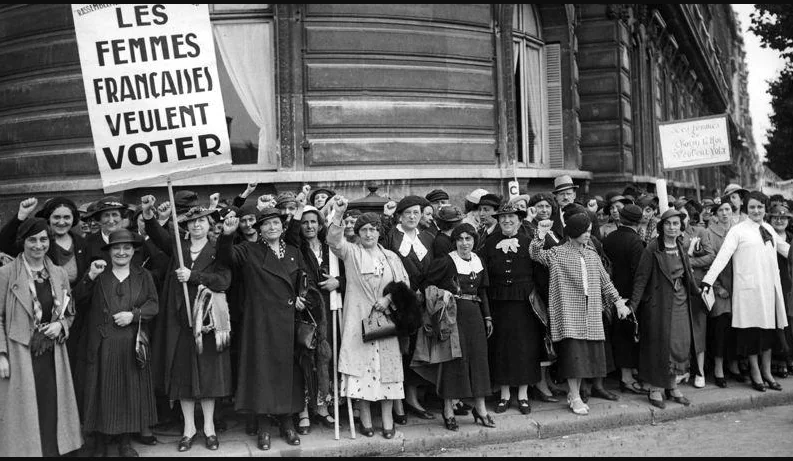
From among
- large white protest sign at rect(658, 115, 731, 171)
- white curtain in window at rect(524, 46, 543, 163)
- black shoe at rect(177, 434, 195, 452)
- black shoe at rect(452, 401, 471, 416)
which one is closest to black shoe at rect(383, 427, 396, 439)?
black shoe at rect(452, 401, 471, 416)

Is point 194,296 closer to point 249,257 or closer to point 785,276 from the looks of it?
point 249,257

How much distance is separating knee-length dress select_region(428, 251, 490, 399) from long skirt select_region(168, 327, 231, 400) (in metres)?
2.03

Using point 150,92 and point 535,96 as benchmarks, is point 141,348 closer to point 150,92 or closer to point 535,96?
point 150,92

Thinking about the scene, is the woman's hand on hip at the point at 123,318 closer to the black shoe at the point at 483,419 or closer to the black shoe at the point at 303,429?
the black shoe at the point at 303,429

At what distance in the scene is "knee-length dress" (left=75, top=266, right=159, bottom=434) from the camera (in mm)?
6492

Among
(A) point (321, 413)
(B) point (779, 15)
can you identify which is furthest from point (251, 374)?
(B) point (779, 15)

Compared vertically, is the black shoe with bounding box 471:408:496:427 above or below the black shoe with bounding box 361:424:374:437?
below

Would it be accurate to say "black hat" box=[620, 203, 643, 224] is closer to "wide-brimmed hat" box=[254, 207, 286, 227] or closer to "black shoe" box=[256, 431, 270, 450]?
"wide-brimmed hat" box=[254, 207, 286, 227]

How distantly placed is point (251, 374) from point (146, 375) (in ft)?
2.92

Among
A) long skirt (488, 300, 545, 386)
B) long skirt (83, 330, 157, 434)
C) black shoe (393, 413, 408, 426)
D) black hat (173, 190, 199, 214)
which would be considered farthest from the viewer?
long skirt (488, 300, 545, 386)

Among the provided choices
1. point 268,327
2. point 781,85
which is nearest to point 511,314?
point 268,327

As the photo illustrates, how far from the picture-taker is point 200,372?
22.6ft

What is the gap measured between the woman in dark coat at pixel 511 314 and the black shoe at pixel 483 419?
1.50ft

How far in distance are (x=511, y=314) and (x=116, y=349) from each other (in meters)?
3.83
